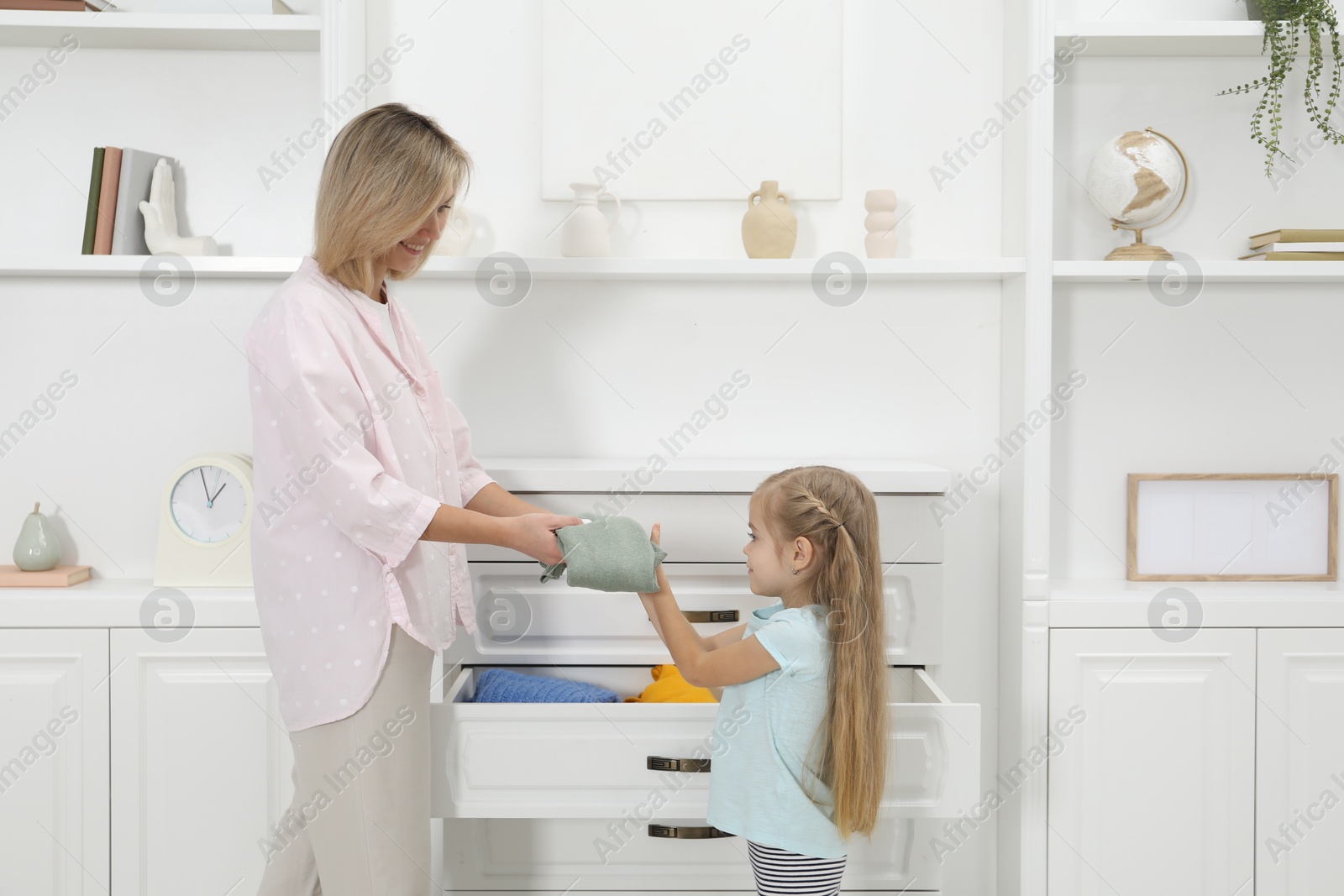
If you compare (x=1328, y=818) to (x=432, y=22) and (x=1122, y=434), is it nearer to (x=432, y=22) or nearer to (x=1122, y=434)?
(x=1122, y=434)

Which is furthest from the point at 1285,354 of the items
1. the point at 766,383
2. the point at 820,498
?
the point at 820,498

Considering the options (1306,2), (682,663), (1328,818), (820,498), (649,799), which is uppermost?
(1306,2)

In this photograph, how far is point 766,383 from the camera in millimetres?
1965

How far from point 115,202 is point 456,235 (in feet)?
2.07

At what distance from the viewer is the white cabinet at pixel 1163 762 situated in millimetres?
1731

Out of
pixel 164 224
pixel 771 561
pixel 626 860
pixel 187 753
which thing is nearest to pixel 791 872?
pixel 771 561

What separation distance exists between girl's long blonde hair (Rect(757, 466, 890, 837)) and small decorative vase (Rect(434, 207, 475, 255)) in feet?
2.81

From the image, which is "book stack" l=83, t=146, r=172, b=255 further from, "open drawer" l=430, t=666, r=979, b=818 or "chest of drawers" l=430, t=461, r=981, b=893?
Result: "open drawer" l=430, t=666, r=979, b=818

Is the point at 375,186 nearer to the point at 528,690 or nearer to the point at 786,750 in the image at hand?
the point at 528,690

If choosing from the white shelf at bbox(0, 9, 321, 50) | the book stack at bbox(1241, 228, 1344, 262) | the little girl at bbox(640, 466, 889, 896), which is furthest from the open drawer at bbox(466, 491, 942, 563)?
the white shelf at bbox(0, 9, 321, 50)

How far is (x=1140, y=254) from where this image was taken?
181 cm

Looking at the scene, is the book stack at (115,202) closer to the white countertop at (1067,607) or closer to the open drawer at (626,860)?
the white countertop at (1067,607)

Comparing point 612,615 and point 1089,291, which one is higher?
point 1089,291

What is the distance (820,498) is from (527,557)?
21.9 inches
